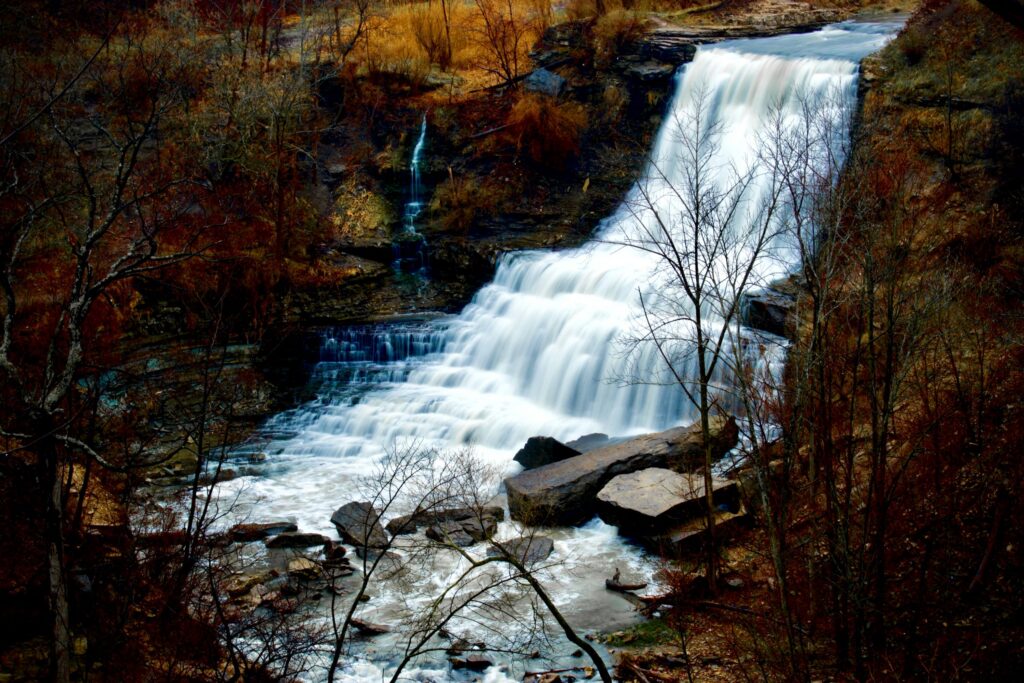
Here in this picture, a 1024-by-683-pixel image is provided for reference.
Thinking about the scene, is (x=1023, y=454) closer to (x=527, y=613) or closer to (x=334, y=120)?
(x=527, y=613)

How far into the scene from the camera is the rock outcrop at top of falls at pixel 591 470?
14508 mm

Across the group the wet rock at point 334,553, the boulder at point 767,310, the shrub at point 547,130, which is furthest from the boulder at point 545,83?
the wet rock at point 334,553

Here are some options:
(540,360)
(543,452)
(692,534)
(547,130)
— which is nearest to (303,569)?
(543,452)

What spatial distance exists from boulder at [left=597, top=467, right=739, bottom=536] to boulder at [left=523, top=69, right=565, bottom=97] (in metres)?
16.1

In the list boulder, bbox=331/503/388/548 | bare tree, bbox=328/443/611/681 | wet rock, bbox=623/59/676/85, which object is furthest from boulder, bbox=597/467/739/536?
wet rock, bbox=623/59/676/85

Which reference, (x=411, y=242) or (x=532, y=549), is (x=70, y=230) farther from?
(x=532, y=549)

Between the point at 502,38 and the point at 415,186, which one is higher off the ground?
the point at 502,38

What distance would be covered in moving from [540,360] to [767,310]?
574 cm

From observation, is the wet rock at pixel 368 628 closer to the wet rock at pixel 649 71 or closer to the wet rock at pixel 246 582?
the wet rock at pixel 246 582

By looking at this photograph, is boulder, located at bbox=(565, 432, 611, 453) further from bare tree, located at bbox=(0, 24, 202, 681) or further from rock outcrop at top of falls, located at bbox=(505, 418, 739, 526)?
bare tree, located at bbox=(0, 24, 202, 681)

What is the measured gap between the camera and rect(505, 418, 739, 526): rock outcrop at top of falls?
14508 millimetres

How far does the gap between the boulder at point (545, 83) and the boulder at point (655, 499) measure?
16084 mm

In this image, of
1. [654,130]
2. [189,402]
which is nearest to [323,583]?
[189,402]

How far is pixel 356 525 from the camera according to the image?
14.4 meters
